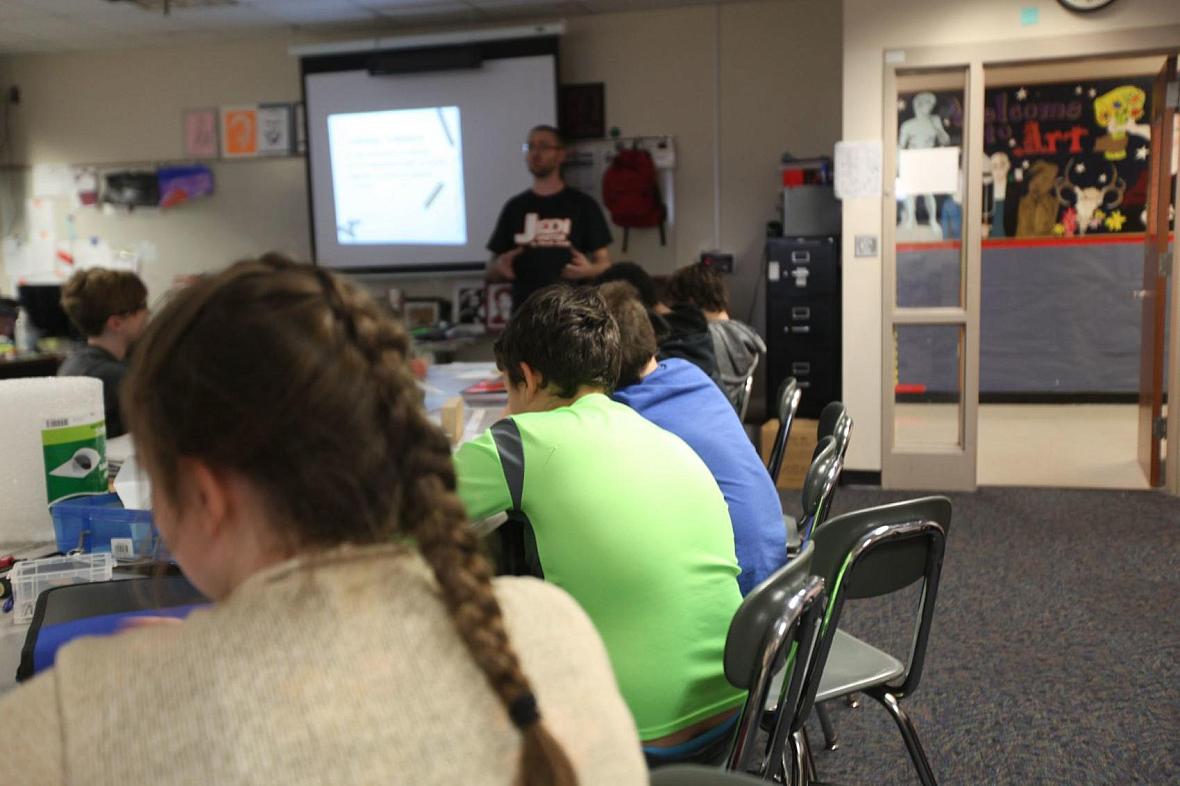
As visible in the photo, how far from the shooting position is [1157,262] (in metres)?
4.87

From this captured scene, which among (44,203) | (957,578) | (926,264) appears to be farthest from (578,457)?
(44,203)

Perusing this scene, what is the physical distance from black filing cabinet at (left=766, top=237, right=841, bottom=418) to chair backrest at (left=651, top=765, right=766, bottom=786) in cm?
472

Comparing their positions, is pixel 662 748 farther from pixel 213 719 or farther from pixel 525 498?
pixel 213 719

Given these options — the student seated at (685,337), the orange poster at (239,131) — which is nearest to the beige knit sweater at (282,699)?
the student seated at (685,337)

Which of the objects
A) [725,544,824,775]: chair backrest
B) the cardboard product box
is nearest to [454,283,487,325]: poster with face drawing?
the cardboard product box

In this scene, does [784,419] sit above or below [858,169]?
below

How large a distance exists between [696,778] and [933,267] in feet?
14.6

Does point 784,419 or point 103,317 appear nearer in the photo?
point 103,317

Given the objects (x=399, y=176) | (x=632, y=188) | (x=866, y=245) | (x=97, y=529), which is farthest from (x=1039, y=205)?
(x=97, y=529)

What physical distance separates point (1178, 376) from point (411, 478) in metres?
4.97

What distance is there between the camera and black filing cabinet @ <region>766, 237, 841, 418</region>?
18.0 feet

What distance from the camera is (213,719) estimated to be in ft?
1.98

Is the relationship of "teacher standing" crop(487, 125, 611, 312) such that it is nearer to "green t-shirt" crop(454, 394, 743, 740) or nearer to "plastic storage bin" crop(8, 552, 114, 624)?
"green t-shirt" crop(454, 394, 743, 740)

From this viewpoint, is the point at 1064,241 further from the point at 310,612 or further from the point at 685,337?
the point at 310,612
